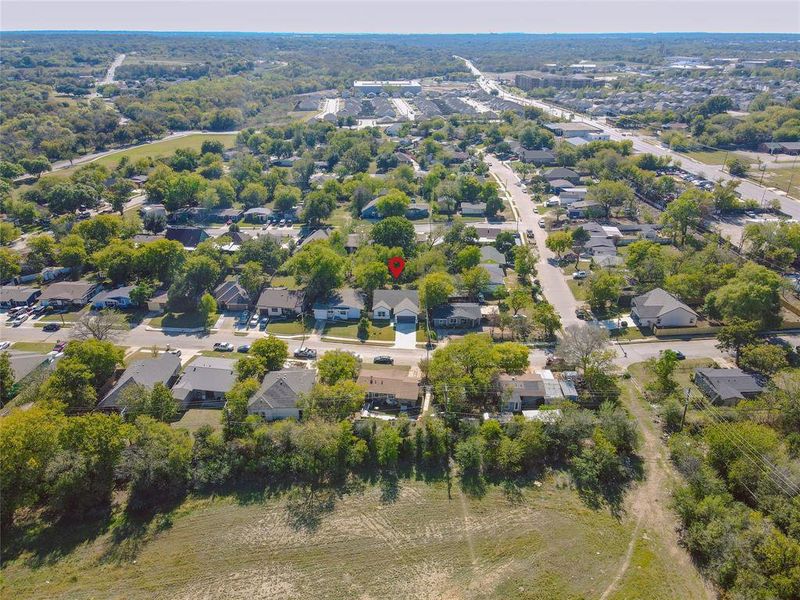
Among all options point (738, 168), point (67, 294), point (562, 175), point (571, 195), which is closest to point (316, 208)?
point (67, 294)

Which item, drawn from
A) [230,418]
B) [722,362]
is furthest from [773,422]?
[230,418]

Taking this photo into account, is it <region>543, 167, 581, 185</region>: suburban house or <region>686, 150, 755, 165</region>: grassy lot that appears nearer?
<region>543, 167, 581, 185</region>: suburban house

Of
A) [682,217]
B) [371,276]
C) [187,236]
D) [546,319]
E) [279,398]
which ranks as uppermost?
[682,217]

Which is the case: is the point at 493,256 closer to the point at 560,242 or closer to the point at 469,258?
the point at 469,258

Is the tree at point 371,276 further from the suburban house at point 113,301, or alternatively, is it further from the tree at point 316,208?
the suburban house at point 113,301

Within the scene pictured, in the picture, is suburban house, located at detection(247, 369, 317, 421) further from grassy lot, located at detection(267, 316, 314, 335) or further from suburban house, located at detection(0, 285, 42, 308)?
suburban house, located at detection(0, 285, 42, 308)

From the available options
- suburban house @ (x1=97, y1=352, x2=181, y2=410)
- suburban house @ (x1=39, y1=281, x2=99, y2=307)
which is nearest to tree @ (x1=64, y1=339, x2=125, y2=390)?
suburban house @ (x1=97, y1=352, x2=181, y2=410)

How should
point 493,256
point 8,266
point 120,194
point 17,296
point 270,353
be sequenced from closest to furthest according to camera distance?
point 270,353 → point 17,296 → point 8,266 → point 493,256 → point 120,194

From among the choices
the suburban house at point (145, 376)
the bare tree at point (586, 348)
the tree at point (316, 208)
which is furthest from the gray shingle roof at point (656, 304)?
the tree at point (316, 208)
